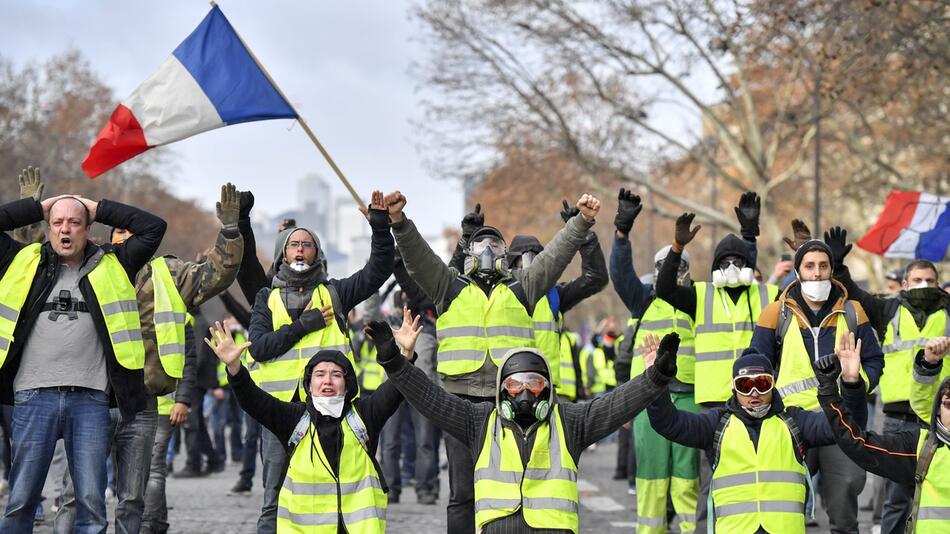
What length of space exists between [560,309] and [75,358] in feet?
12.1

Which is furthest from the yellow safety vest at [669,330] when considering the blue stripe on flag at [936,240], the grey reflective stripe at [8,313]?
the blue stripe on flag at [936,240]

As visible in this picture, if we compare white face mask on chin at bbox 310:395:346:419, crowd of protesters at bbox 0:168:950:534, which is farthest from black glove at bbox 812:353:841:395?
white face mask on chin at bbox 310:395:346:419

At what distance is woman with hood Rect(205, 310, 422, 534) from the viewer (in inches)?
297

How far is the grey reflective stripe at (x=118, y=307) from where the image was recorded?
792 centimetres

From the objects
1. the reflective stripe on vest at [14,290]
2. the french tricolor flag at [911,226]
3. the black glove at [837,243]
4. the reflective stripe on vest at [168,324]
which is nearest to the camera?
the reflective stripe on vest at [14,290]

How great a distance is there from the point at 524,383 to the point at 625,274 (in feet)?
9.60

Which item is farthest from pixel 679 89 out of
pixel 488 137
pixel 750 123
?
pixel 488 137

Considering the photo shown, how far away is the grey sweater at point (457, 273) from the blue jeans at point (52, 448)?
1946 millimetres

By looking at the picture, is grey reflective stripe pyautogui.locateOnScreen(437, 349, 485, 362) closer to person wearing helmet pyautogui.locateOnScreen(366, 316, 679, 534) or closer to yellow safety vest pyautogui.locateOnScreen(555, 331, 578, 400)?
person wearing helmet pyautogui.locateOnScreen(366, 316, 679, 534)

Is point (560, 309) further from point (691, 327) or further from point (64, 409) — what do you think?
point (64, 409)

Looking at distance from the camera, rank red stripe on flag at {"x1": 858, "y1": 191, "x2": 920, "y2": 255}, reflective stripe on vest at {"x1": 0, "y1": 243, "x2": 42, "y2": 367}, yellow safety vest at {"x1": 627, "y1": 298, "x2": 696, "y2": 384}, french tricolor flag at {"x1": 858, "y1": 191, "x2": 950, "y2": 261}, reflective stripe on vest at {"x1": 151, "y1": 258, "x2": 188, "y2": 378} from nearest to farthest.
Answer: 1. reflective stripe on vest at {"x1": 0, "y1": 243, "x2": 42, "y2": 367}
2. reflective stripe on vest at {"x1": 151, "y1": 258, "x2": 188, "y2": 378}
3. yellow safety vest at {"x1": 627, "y1": 298, "x2": 696, "y2": 384}
4. french tricolor flag at {"x1": 858, "y1": 191, "x2": 950, "y2": 261}
5. red stripe on flag at {"x1": 858, "y1": 191, "x2": 920, "y2": 255}

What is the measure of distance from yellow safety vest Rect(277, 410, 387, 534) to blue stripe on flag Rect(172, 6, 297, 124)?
14.2ft

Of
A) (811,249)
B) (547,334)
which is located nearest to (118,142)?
(547,334)

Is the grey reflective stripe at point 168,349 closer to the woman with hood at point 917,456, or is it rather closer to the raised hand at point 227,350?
the raised hand at point 227,350
